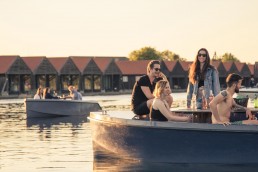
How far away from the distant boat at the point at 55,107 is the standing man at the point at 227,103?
20.1 meters

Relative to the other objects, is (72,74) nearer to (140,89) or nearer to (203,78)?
(140,89)

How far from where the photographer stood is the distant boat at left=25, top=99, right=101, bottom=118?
1281 inches

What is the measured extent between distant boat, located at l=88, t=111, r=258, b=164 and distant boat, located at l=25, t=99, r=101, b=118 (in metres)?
18.5


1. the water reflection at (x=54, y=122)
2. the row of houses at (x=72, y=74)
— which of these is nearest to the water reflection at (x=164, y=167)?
the water reflection at (x=54, y=122)

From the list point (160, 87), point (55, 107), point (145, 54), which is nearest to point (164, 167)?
point (160, 87)

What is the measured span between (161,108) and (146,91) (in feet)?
3.12

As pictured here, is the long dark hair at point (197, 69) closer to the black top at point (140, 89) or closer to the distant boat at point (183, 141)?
the black top at point (140, 89)

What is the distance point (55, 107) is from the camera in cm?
3269

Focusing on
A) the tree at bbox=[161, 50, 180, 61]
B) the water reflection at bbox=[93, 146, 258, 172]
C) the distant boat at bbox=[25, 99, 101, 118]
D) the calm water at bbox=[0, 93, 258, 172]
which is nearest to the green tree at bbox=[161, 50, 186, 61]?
the tree at bbox=[161, 50, 180, 61]

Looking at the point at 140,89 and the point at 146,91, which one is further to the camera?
the point at 140,89

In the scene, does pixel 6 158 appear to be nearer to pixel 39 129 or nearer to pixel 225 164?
pixel 225 164

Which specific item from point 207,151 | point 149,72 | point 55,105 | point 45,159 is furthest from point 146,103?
point 55,105

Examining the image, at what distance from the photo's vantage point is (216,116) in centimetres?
1245

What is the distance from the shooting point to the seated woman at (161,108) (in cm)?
1272
